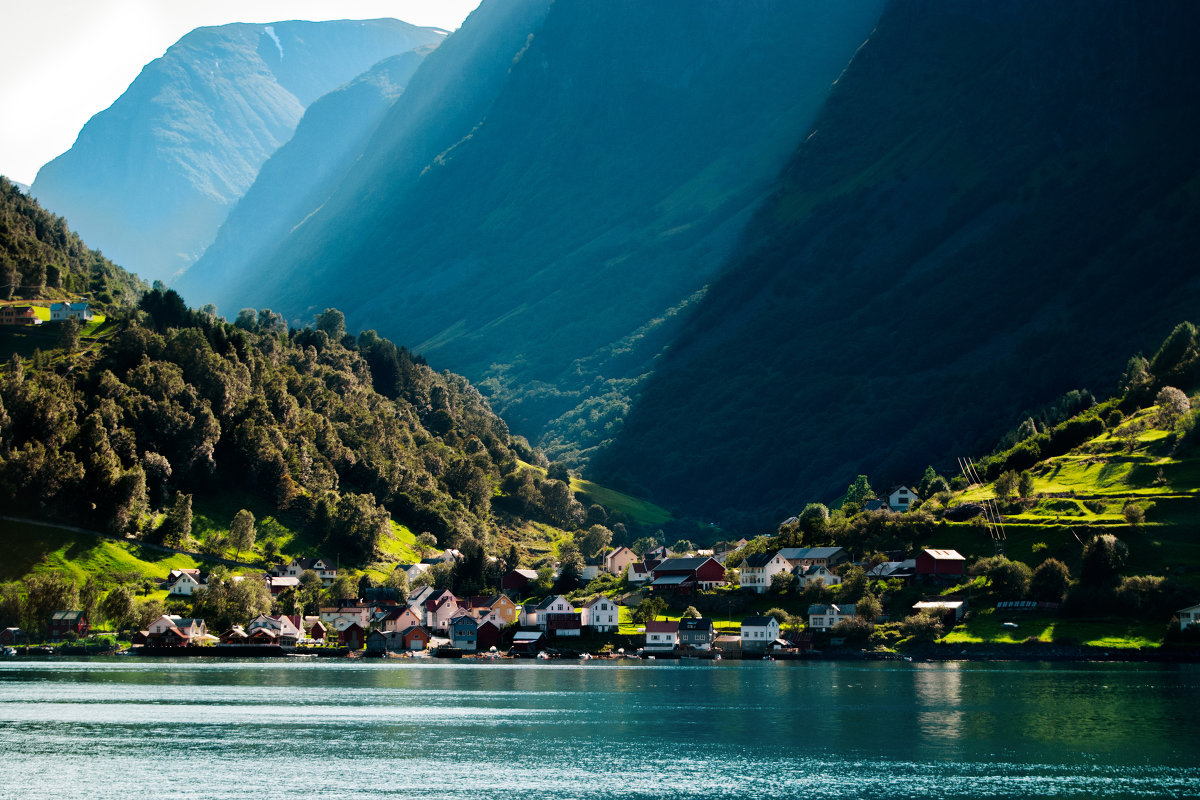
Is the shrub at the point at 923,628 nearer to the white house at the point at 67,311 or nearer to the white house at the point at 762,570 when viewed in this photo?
the white house at the point at 762,570

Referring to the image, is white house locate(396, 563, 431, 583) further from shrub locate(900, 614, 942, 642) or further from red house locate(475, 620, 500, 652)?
shrub locate(900, 614, 942, 642)

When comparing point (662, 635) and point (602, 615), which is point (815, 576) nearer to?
point (662, 635)

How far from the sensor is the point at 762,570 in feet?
505

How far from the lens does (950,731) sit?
234 ft

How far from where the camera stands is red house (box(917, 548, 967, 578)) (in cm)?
13812

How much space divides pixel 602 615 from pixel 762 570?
2142 centimetres

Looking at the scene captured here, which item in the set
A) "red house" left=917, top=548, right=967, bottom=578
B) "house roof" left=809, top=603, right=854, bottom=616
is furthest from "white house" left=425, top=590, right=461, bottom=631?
"red house" left=917, top=548, right=967, bottom=578

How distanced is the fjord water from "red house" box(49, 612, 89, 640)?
2669 centimetres

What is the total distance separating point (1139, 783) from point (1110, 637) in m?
67.7

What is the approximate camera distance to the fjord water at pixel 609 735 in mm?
56875

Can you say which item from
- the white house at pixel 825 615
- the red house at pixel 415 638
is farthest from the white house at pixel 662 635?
the red house at pixel 415 638

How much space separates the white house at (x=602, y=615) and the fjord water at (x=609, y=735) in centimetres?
3626

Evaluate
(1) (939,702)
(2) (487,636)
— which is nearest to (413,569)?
(2) (487,636)

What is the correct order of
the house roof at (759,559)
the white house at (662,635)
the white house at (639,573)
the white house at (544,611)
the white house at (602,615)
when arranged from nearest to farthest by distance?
the white house at (662,635) → the white house at (602,615) → the white house at (544,611) → the house roof at (759,559) → the white house at (639,573)
